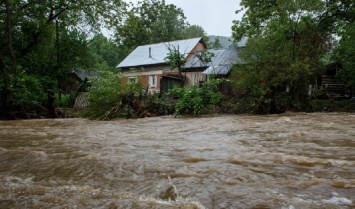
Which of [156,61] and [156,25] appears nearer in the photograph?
[156,61]

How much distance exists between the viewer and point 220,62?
24.9 meters

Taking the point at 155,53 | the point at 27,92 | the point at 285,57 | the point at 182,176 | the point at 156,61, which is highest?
the point at 155,53

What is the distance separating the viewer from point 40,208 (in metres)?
2.27

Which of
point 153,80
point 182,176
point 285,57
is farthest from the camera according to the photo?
point 153,80

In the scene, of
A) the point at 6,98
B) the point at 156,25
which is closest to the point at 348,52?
the point at 6,98

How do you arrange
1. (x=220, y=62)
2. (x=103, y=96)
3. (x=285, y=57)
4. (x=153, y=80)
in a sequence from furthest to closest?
(x=153, y=80) < (x=220, y=62) < (x=285, y=57) < (x=103, y=96)

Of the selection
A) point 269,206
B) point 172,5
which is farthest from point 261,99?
point 172,5

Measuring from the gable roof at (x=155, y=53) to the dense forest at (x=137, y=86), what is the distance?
8.90m

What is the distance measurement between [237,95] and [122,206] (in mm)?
13161

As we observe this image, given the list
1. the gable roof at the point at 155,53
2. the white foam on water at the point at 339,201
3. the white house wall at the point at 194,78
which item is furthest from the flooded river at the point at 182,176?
the gable roof at the point at 155,53

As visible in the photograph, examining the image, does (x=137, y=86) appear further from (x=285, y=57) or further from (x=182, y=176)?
(x=182, y=176)

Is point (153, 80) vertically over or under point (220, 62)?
under

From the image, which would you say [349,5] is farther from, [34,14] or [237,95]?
[34,14]

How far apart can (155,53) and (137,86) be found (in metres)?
17.7
